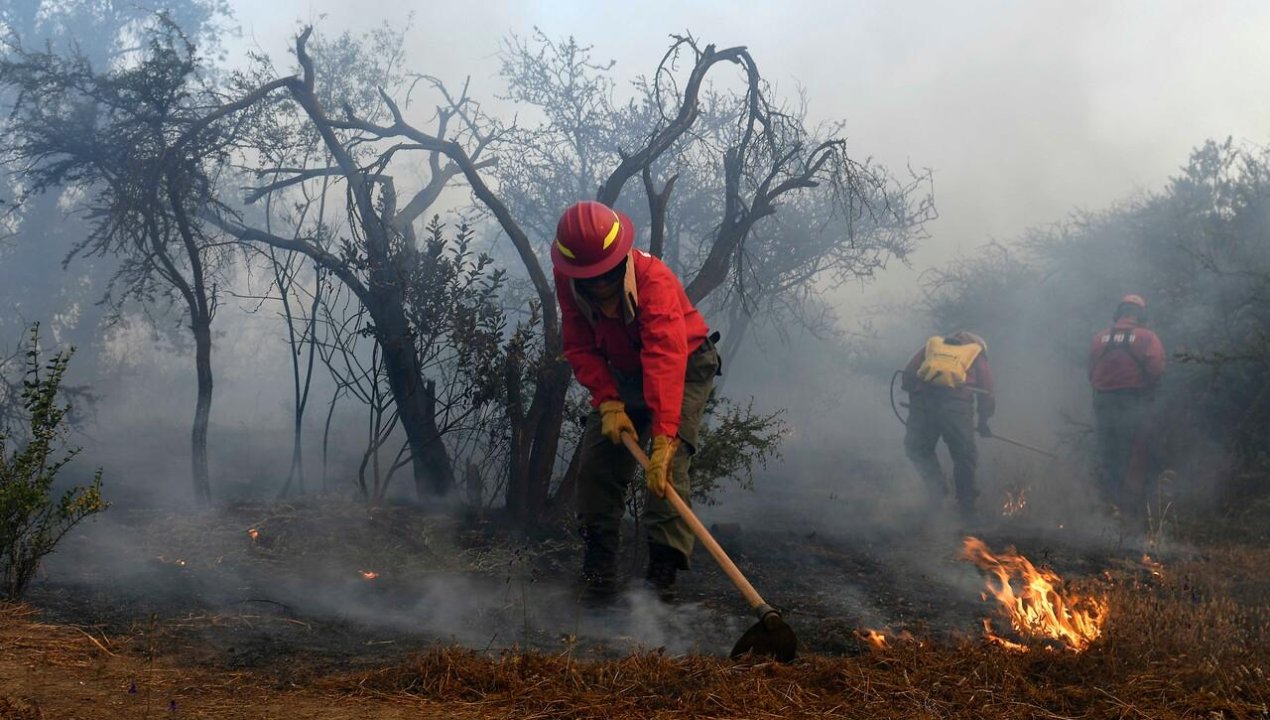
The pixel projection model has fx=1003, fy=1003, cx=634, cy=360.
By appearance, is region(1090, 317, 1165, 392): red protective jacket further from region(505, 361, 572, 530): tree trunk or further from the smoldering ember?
region(505, 361, 572, 530): tree trunk

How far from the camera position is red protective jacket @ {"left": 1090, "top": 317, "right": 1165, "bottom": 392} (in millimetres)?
8773

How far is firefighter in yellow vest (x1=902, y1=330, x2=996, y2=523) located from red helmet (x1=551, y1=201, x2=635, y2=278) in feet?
Answer: 18.1

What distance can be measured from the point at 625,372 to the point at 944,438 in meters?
5.23

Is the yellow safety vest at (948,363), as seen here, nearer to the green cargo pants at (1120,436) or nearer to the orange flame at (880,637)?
the green cargo pants at (1120,436)

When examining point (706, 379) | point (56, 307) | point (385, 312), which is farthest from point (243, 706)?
point (56, 307)

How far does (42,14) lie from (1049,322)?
20205 millimetres

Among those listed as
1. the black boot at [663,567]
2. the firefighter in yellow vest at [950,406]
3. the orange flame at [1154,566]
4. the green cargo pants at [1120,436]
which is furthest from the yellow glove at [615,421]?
the green cargo pants at [1120,436]

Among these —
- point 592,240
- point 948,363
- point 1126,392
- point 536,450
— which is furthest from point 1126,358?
point 592,240

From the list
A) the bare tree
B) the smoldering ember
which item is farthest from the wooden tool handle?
the bare tree

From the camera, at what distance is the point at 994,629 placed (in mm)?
4406

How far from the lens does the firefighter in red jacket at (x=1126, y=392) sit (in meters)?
8.80

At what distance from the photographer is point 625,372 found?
482 cm

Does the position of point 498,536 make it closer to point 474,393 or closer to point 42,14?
point 474,393

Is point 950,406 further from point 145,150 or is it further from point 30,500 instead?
point 30,500
